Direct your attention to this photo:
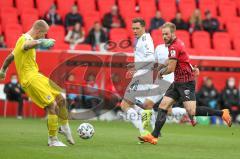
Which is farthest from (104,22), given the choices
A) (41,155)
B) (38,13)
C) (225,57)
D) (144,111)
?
(41,155)

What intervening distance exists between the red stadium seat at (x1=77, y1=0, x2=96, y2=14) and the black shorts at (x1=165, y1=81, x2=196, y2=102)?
1268cm

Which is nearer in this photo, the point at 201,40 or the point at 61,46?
the point at 61,46

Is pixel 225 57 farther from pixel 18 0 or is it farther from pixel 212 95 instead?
pixel 18 0

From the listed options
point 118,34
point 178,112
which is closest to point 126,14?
point 118,34

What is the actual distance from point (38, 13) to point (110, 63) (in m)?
3.55

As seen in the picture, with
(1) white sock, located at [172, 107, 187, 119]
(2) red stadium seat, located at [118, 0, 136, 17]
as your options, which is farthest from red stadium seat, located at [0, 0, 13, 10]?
(1) white sock, located at [172, 107, 187, 119]

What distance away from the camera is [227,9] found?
27.7 m

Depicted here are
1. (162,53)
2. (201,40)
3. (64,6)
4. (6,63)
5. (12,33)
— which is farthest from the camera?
(201,40)

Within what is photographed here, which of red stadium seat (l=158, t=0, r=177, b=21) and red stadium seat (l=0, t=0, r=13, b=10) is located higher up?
red stadium seat (l=0, t=0, r=13, b=10)

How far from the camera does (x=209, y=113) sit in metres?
14.0

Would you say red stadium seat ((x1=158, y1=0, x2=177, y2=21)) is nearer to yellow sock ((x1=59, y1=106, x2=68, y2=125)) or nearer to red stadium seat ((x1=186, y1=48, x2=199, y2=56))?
red stadium seat ((x1=186, y1=48, x2=199, y2=56))

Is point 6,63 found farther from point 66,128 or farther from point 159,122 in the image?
point 159,122

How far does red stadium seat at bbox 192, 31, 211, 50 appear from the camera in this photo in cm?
2567

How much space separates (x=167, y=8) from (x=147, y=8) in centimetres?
85
